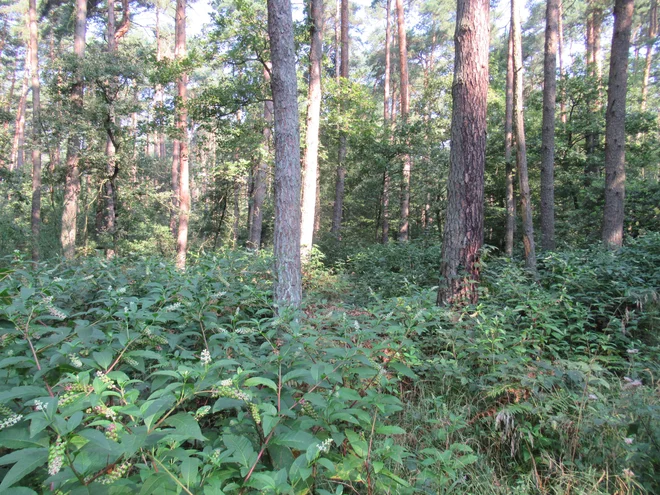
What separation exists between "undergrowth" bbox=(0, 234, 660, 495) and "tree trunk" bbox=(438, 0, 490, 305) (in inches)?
31.7

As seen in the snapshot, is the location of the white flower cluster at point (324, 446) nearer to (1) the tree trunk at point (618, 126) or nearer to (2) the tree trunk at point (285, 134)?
(2) the tree trunk at point (285, 134)

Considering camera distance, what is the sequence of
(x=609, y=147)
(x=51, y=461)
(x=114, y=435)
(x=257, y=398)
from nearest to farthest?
1. (x=51, y=461)
2. (x=114, y=435)
3. (x=257, y=398)
4. (x=609, y=147)

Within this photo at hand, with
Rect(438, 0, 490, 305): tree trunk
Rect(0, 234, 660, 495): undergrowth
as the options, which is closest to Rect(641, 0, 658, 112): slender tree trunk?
Rect(438, 0, 490, 305): tree trunk

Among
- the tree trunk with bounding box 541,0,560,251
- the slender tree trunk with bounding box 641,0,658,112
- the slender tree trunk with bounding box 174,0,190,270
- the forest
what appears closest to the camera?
the forest

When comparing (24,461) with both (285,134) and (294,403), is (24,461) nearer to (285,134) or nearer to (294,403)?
(294,403)

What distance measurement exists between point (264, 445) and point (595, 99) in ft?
54.4

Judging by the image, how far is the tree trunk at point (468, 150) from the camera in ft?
15.5

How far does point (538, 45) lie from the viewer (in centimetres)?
2581

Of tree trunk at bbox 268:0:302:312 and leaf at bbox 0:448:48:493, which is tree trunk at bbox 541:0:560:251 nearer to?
tree trunk at bbox 268:0:302:312

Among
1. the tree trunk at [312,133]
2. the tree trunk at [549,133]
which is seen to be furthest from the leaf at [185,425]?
the tree trunk at [549,133]

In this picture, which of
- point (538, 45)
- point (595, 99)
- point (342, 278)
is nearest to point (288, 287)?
point (342, 278)

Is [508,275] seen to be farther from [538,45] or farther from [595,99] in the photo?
[538,45]

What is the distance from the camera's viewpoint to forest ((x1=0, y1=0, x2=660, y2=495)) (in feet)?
4.72

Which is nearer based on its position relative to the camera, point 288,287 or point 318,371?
point 318,371
